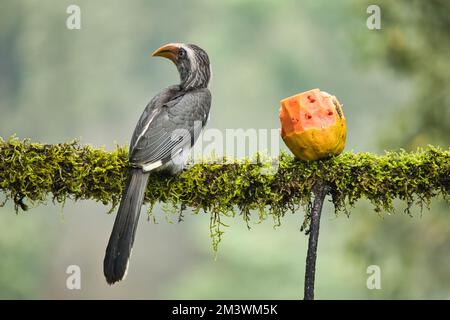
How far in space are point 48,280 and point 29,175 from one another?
10539 mm

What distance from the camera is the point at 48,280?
13.4 m

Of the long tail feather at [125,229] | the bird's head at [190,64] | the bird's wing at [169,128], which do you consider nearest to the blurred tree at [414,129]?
the bird's head at [190,64]

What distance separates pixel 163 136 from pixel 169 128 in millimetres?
67

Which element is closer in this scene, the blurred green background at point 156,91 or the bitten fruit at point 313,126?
the bitten fruit at point 313,126

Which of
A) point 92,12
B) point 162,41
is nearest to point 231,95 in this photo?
point 162,41

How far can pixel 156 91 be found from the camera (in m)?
14.9

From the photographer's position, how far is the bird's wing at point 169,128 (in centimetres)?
348

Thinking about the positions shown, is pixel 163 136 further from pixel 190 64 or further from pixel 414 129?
pixel 414 129

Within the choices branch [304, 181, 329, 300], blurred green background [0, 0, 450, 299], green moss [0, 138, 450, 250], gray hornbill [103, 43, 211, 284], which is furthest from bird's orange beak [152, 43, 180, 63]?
blurred green background [0, 0, 450, 299]

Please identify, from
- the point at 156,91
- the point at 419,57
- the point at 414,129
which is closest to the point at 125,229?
the point at 414,129

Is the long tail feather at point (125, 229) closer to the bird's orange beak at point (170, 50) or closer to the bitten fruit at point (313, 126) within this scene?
the bitten fruit at point (313, 126)

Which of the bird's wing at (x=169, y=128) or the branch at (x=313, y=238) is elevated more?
the bird's wing at (x=169, y=128)

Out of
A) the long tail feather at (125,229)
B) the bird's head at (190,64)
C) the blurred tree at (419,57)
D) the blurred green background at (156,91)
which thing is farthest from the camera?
the blurred green background at (156,91)

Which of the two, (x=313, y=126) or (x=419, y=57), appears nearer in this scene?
(x=313, y=126)
